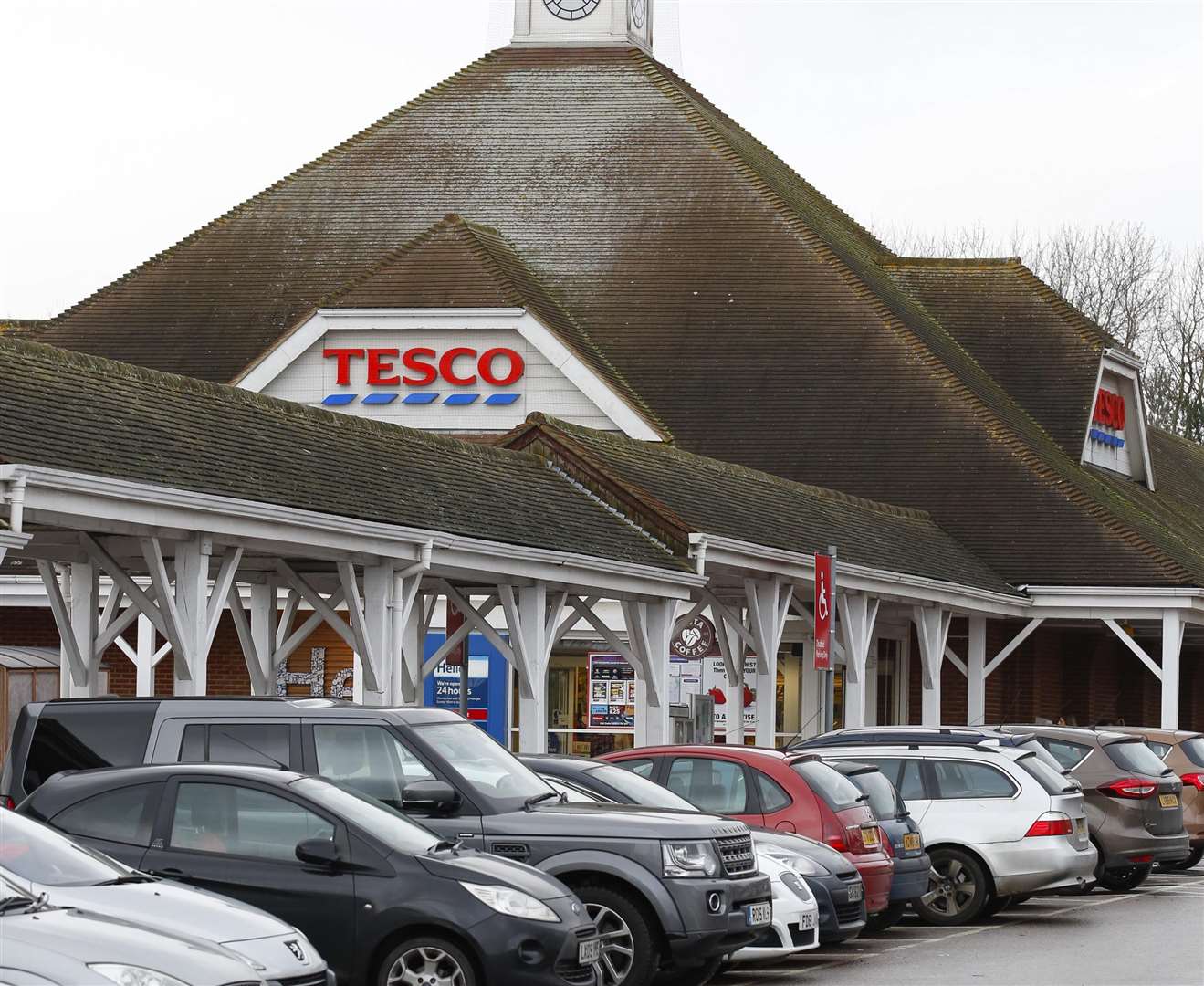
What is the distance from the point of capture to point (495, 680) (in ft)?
107

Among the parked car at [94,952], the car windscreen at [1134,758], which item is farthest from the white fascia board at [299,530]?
the parked car at [94,952]

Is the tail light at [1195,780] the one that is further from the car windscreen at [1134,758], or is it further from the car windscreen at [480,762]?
the car windscreen at [480,762]

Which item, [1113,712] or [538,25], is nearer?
[1113,712]

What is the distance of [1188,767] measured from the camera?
23.9 metres

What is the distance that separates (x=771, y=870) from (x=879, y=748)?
4.34 meters

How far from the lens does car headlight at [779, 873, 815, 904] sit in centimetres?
1462

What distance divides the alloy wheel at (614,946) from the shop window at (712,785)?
3.23 metres

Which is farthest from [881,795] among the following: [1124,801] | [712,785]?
[1124,801]

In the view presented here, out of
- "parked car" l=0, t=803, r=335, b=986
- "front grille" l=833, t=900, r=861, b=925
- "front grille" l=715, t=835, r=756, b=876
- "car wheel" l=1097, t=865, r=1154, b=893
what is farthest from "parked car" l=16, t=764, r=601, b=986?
"car wheel" l=1097, t=865, r=1154, b=893

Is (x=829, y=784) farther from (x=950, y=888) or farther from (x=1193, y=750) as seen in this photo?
(x=1193, y=750)

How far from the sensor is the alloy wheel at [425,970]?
11414 millimetres

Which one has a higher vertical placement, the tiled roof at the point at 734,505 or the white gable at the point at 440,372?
the white gable at the point at 440,372

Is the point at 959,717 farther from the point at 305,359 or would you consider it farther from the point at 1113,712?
the point at 305,359

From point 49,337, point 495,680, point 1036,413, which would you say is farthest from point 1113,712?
point 49,337
